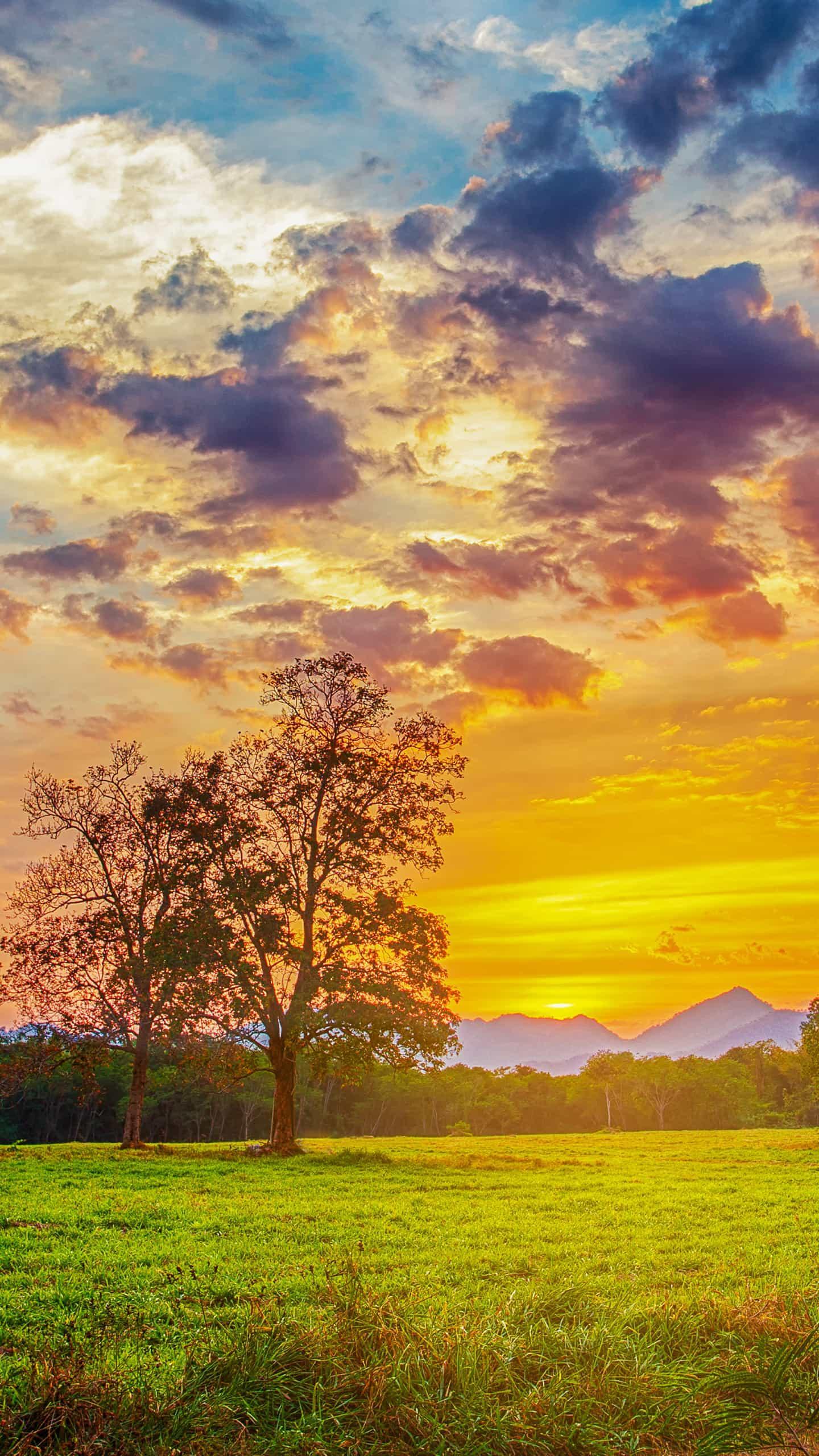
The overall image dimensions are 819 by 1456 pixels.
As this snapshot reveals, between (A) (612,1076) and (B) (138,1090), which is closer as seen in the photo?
(B) (138,1090)

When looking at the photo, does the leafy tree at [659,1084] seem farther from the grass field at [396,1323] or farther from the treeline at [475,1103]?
the grass field at [396,1323]

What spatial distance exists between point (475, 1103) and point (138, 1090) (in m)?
76.8

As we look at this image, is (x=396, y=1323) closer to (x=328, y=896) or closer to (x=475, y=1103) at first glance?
(x=328, y=896)

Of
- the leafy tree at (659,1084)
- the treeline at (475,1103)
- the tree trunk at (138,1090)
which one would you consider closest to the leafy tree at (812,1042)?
the treeline at (475,1103)

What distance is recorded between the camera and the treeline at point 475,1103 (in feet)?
303

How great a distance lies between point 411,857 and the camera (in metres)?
36.5

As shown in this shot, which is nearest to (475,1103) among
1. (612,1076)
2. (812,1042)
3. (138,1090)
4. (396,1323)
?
(612,1076)

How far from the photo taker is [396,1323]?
342 inches

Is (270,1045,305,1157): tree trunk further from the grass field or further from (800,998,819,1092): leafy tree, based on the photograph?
(800,998,819,1092): leafy tree

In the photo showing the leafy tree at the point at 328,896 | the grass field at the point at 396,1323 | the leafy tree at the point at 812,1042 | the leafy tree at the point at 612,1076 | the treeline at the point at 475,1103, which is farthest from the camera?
the leafy tree at the point at 612,1076

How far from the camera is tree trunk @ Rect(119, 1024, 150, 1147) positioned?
3634 cm

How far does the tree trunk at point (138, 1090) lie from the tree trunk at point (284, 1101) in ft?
17.2

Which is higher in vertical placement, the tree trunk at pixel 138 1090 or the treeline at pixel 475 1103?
the tree trunk at pixel 138 1090

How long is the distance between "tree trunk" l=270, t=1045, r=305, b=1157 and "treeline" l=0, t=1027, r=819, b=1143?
5229 cm
